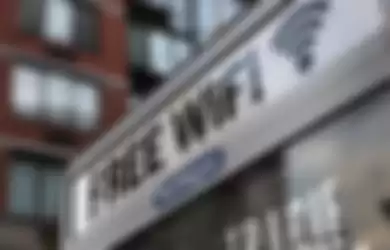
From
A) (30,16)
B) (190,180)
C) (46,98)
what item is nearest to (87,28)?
(30,16)

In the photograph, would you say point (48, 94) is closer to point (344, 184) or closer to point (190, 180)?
point (190, 180)

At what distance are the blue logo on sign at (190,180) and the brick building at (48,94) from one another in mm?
8432

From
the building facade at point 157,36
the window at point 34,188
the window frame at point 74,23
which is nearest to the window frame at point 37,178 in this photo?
the window at point 34,188

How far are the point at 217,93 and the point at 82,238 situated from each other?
92 centimetres

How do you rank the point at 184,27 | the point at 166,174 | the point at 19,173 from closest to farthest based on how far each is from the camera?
the point at 166,174 < the point at 19,173 < the point at 184,27

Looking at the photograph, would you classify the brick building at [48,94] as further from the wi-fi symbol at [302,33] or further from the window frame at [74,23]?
the wi-fi symbol at [302,33]

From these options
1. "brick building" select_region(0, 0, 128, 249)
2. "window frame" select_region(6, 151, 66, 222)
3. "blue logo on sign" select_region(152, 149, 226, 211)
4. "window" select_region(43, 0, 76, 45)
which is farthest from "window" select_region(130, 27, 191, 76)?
"blue logo on sign" select_region(152, 149, 226, 211)

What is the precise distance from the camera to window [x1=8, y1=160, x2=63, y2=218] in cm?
1075

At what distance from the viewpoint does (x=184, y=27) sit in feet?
43.8

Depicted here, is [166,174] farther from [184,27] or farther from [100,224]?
[184,27]

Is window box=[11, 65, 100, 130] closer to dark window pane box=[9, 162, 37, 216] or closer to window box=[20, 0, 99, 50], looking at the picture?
window box=[20, 0, 99, 50]

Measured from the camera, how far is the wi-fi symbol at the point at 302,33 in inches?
75.5

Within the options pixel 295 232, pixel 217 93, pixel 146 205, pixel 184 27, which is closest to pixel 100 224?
pixel 146 205

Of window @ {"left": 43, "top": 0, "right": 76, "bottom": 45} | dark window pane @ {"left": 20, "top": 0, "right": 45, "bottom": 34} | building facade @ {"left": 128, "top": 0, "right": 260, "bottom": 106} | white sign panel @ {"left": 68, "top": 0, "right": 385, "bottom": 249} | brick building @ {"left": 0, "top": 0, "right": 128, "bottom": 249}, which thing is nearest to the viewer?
white sign panel @ {"left": 68, "top": 0, "right": 385, "bottom": 249}
